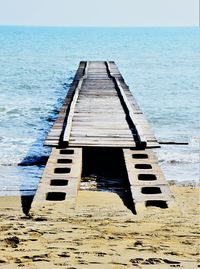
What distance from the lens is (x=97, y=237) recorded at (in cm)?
546

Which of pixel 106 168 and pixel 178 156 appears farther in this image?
pixel 178 156

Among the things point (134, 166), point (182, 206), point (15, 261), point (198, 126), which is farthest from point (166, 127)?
point (15, 261)

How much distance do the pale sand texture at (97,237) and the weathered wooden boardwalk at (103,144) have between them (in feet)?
1.24

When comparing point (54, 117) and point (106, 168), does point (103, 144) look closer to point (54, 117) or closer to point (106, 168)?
point (106, 168)

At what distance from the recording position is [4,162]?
1098 centimetres

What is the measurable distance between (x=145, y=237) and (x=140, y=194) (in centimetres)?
153

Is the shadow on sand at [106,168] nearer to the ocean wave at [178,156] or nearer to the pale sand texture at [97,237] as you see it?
the pale sand texture at [97,237]

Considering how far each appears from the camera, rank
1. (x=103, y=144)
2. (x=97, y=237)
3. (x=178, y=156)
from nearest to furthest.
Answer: (x=97, y=237)
(x=103, y=144)
(x=178, y=156)

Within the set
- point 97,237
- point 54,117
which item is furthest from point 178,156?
point 54,117

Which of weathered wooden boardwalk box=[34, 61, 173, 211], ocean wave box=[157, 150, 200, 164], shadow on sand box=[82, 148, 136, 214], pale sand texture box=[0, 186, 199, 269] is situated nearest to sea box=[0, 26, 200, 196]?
ocean wave box=[157, 150, 200, 164]

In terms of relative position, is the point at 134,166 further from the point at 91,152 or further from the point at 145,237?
the point at 145,237

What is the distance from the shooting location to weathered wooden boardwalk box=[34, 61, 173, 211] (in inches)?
281

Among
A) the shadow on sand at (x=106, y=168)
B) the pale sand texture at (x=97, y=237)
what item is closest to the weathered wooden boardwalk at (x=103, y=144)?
the shadow on sand at (x=106, y=168)

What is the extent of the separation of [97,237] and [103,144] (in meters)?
4.47
